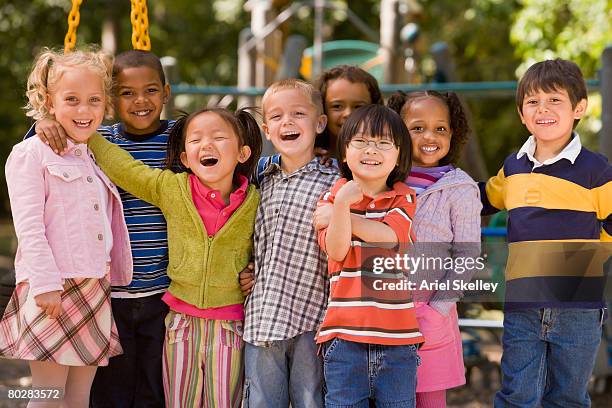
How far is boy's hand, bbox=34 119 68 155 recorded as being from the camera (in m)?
2.87

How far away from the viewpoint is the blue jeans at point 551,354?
2.88 m

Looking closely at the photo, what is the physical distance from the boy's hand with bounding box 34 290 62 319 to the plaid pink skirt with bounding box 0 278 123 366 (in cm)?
6

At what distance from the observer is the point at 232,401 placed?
2977 mm

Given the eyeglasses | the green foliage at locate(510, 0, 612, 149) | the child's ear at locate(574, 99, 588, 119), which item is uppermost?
the green foliage at locate(510, 0, 612, 149)

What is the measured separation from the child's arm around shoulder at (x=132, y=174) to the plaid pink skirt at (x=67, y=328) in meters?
0.35

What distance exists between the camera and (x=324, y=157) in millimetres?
3082

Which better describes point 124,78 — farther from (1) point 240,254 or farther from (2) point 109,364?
(2) point 109,364

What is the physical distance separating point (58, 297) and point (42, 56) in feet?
2.88

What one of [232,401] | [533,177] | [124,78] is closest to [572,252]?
[533,177]

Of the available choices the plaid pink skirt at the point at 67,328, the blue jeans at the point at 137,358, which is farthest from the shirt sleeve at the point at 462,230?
the plaid pink skirt at the point at 67,328

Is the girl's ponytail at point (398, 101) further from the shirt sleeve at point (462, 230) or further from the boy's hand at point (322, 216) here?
the boy's hand at point (322, 216)

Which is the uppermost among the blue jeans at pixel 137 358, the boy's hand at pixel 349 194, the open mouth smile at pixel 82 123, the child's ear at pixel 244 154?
the open mouth smile at pixel 82 123

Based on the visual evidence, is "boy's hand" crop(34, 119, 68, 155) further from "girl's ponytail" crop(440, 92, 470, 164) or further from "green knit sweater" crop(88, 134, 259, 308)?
"girl's ponytail" crop(440, 92, 470, 164)

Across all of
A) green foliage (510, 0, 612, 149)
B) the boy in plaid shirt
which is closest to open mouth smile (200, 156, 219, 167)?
the boy in plaid shirt
